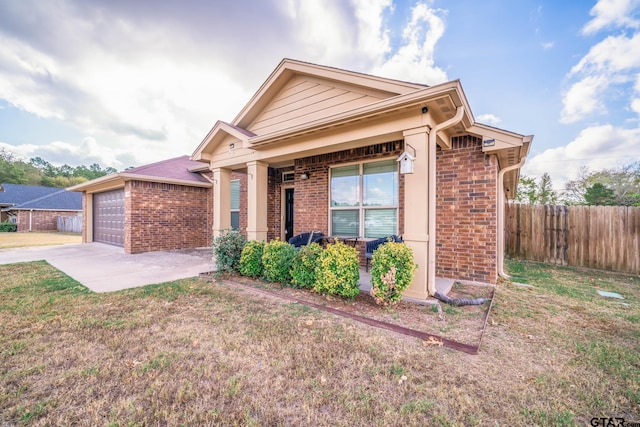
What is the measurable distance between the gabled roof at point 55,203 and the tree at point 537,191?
38.7 metres

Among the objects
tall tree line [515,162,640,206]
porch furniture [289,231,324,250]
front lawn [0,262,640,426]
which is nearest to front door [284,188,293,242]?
porch furniture [289,231,324,250]

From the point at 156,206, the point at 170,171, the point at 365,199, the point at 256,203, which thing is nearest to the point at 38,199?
the point at 170,171

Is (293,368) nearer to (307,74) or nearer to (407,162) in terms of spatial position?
(407,162)

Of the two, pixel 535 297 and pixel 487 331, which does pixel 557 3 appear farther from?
pixel 487 331

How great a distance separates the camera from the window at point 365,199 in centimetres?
612

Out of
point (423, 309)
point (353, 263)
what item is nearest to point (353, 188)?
point (353, 263)

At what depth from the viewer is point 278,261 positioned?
5043mm

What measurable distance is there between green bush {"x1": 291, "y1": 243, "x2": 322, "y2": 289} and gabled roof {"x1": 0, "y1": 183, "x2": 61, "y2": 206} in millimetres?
37383

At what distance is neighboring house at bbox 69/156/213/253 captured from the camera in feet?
31.5

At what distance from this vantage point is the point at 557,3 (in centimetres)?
724

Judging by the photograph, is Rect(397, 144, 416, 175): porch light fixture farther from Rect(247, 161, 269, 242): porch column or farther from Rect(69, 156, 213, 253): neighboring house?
Rect(69, 156, 213, 253): neighboring house

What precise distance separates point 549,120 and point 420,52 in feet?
26.4

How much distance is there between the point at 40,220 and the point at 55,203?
215 cm

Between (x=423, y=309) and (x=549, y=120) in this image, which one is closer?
(x=423, y=309)
